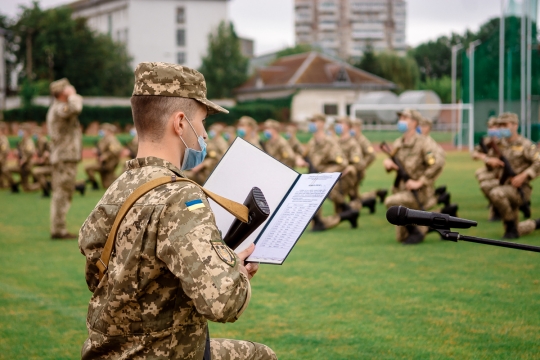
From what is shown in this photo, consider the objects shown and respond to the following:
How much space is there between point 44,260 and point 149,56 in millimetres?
77326

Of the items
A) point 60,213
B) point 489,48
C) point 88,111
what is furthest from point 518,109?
point 88,111

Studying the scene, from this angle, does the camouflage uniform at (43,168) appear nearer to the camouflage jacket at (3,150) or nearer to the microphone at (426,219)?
the camouflage jacket at (3,150)

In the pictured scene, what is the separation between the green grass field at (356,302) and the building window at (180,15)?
251 feet

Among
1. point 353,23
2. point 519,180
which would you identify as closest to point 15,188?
point 519,180

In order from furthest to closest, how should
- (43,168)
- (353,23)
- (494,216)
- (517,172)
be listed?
1. (353,23)
2. (43,168)
3. (494,216)
4. (517,172)

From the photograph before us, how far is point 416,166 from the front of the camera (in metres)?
11.9

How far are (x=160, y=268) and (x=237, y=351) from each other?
74 centimetres

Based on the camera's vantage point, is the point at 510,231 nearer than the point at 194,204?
No

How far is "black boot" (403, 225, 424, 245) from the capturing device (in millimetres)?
11375

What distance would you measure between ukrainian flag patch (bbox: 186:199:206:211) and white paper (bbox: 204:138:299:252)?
2.09 ft

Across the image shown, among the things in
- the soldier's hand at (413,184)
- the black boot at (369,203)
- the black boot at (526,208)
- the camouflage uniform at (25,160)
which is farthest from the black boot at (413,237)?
the camouflage uniform at (25,160)

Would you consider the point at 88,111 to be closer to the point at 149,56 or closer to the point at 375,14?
the point at 149,56

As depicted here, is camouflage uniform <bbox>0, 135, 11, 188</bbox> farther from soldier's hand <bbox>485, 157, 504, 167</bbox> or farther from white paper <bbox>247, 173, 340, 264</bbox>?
white paper <bbox>247, 173, 340, 264</bbox>

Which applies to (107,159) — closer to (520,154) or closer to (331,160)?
(331,160)
